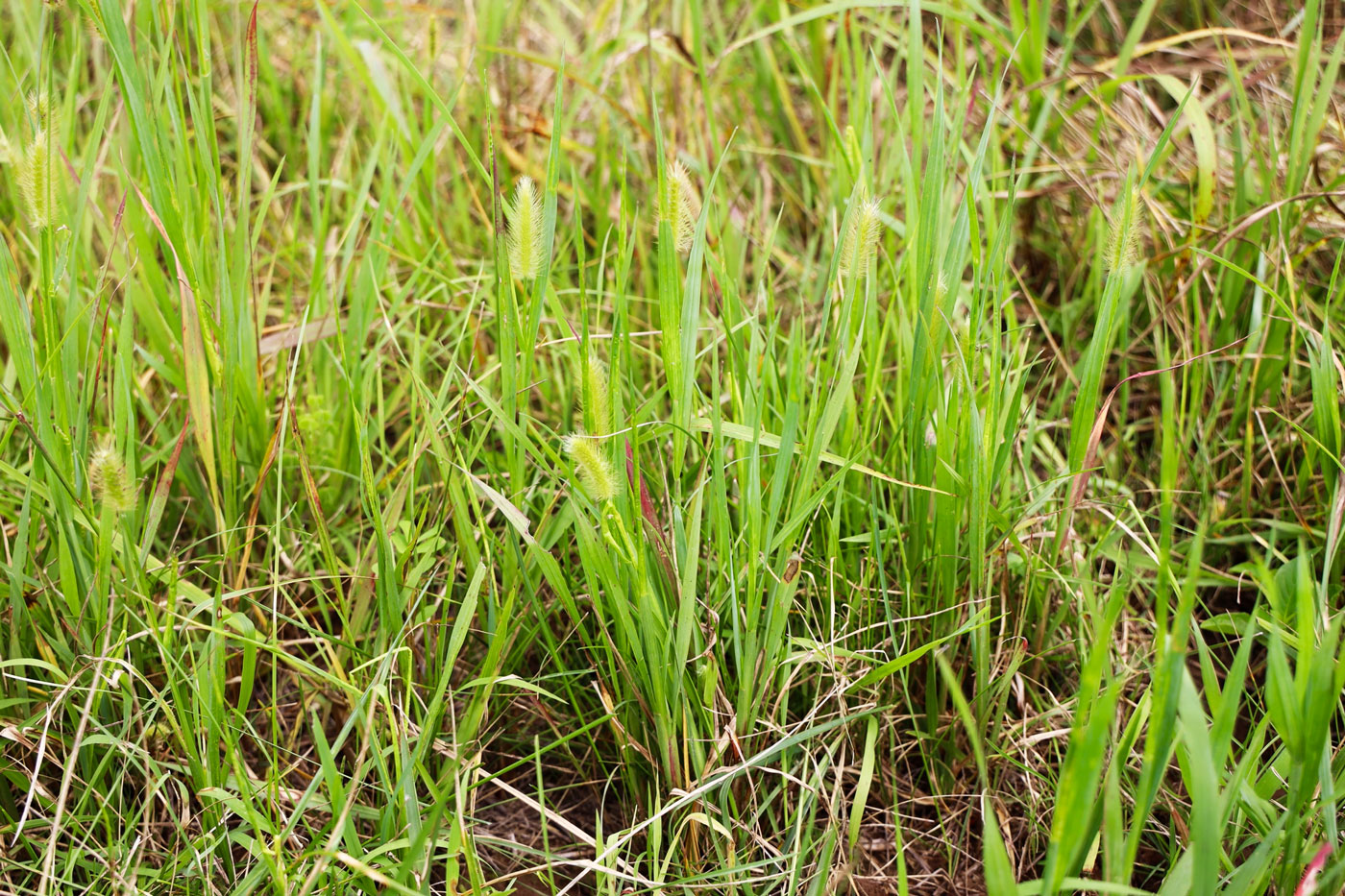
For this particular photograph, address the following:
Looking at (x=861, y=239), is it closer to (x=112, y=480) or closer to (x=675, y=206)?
(x=675, y=206)

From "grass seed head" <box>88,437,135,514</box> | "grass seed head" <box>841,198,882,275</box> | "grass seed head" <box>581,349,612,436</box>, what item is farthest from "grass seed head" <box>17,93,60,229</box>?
"grass seed head" <box>841,198,882,275</box>

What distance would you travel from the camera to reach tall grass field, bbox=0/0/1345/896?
3.64 ft

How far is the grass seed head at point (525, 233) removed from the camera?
3.60 ft

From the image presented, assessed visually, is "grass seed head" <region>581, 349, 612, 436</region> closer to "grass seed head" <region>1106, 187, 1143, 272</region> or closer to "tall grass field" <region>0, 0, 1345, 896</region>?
"tall grass field" <region>0, 0, 1345, 896</region>

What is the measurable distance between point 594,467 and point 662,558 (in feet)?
0.63

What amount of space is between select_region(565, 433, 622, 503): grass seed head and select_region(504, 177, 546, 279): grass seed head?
8.3 inches

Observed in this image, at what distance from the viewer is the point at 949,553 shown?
127 centimetres

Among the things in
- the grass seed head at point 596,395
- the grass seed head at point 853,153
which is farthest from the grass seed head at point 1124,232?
the grass seed head at point 596,395

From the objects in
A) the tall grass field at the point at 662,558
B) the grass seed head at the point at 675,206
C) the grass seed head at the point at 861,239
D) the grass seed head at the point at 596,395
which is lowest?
the tall grass field at the point at 662,558

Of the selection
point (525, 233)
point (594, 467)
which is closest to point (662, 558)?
point (594, 467)

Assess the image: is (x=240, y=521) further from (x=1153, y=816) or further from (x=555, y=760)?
(x=1153, y=816)

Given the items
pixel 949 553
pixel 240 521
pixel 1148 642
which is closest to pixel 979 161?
pixel 949 553

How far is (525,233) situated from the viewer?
1.11 m

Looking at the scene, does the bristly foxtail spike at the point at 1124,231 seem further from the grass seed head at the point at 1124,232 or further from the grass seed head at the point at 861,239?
the grass seed head at the point at 861,239
